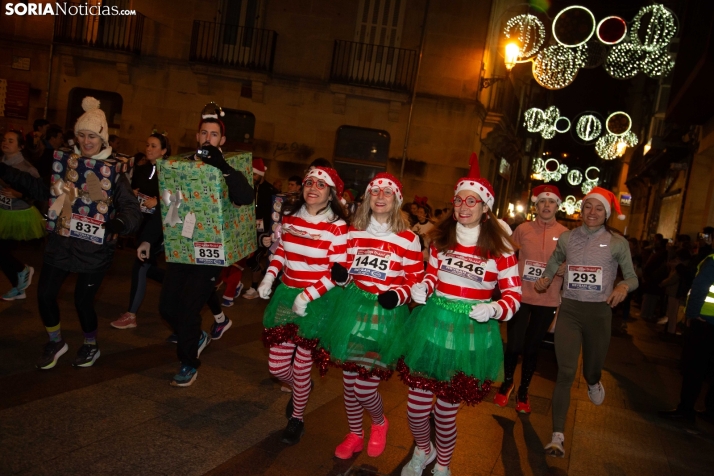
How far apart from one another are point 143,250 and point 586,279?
3765 mm

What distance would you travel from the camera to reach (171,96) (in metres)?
18.5

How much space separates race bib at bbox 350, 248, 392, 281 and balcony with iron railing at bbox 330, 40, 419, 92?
1427 centimetres

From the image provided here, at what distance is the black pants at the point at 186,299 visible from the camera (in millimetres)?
5363

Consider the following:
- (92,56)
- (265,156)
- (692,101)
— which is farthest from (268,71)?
(692,101)

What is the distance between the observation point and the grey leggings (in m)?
5.33

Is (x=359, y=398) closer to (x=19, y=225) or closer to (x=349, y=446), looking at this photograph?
(x=349, y=446)

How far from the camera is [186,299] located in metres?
5.35

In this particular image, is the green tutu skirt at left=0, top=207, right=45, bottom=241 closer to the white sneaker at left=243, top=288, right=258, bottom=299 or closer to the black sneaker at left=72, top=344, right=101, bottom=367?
the black sneaker at left=72, top=344, right=101, bottom=367

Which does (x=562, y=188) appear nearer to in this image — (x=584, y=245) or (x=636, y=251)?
(x=636, y=251)

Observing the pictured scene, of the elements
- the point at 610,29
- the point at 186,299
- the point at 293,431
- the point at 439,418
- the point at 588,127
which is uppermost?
the point at 610,29

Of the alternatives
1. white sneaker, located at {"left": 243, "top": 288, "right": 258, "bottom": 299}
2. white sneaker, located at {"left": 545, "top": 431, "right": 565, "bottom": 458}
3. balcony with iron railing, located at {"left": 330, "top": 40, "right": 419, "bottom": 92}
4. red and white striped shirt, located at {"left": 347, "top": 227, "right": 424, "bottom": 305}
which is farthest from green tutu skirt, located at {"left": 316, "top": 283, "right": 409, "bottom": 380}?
balcony with iron railing, located at {"left": 330, "top": 40, "right": 419, "bottom": 92}

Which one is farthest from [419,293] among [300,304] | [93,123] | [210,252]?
[93,123]

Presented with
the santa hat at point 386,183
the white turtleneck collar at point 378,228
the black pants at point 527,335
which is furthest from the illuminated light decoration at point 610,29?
the white turtleneck collar at point 378,228

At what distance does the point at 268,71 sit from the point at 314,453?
49.4 feet
